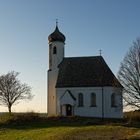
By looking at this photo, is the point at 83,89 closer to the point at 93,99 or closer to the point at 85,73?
the point at 93,99

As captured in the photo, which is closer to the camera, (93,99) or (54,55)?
(93,99)

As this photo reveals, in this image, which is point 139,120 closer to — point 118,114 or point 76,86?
point 118,114

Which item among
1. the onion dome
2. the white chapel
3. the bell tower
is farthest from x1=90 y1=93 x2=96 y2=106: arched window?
the onion dome

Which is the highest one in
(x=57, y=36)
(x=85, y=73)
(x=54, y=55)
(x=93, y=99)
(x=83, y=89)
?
(x=57, y=36)

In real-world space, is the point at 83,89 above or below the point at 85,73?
below

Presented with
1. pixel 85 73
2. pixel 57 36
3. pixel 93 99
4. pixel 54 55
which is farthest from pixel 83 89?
pixel 57 36

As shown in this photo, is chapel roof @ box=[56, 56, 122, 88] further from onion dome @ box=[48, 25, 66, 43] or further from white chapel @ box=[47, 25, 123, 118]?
onion dome @ box=[48, 25, 66, 43]

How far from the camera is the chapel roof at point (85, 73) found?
57406 millimetres

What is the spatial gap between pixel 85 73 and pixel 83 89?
2867 mm

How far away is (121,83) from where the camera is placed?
2037 inches

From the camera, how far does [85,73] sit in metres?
59.4

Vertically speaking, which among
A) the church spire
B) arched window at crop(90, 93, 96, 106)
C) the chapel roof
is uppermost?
the church spire

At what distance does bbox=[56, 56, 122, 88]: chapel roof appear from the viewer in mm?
57406

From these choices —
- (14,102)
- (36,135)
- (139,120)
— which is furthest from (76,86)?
(36,135)
